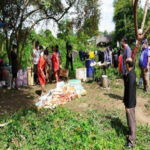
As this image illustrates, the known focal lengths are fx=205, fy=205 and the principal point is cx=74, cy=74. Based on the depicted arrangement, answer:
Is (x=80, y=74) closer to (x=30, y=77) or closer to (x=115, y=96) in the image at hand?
(x=30, y=77)

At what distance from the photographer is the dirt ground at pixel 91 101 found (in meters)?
6.23

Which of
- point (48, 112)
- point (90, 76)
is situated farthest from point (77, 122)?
point (90, 76)

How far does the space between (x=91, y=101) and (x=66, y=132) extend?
2.61 meters

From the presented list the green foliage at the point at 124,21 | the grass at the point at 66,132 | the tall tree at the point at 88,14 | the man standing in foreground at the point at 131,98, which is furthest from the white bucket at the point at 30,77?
the green foliage at the point at 124,21

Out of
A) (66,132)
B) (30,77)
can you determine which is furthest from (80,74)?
(66,132)

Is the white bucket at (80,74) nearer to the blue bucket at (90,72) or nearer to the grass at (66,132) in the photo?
→ the blue bucket at (90,72)

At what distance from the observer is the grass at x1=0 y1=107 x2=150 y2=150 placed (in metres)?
4.24

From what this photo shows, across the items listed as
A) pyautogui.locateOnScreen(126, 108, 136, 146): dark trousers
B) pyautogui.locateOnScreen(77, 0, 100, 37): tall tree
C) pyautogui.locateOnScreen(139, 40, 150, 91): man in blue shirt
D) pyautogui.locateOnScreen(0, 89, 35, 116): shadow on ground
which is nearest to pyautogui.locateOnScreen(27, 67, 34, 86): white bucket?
pyautogui.locateOnScreen(0, 89, 35, 116): shadow on ground

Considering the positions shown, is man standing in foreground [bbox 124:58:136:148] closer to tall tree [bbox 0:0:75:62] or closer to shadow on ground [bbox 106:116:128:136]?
shadow on ground [bbox 106:116:128:136]

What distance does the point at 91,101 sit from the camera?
7.14 m

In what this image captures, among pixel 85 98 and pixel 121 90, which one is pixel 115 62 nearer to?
pixel 121 90

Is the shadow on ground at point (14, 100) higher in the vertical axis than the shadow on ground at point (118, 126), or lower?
higher

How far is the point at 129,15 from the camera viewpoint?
36.5 metres

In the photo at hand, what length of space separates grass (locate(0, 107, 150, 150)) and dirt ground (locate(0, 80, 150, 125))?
2.27 ft
